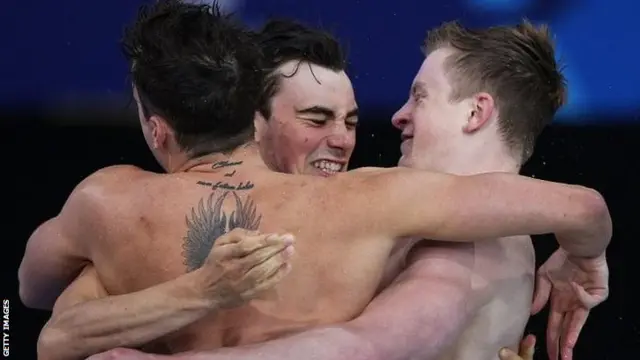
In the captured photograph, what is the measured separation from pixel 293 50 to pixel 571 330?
0.89 m

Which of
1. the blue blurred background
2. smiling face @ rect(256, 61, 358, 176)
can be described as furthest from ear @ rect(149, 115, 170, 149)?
the blue blurred background

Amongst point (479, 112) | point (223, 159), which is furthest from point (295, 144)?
point (223, 159)

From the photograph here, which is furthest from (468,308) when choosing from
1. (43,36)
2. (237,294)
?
(43,36)

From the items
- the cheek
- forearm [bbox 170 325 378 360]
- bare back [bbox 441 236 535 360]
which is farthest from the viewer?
the cheek

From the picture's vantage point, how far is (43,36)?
126 inches

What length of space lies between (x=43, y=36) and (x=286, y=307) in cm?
168

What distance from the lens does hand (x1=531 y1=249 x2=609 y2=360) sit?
6.76ft

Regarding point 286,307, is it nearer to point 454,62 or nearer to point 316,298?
point 316,298

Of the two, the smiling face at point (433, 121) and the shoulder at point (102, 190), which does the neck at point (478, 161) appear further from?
the shoulder at point (102, 190)

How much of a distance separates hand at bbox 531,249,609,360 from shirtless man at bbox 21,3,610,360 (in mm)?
172

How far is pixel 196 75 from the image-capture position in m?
1.86

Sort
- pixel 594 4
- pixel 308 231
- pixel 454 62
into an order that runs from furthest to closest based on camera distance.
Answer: pixel 594 4 < pixel 454 62 < pixel 308 231

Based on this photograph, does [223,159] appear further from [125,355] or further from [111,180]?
[125,355]

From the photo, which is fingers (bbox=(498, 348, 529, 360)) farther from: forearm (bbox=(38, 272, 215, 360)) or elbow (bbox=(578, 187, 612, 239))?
forearm (bbox=(38, 272, 215, 360))
